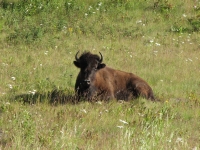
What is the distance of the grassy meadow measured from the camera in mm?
8109

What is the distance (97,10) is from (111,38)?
274 cm

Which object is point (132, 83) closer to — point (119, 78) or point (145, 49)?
point (119, 78)

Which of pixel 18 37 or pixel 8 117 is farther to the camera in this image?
pixel 18 37

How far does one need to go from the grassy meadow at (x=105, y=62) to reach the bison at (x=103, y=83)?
0.38 m

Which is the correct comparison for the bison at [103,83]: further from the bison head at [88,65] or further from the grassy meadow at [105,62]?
the grassy meadow at [105,62]

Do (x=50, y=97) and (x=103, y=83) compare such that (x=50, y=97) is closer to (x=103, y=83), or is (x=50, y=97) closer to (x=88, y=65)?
(x=88, y=65)

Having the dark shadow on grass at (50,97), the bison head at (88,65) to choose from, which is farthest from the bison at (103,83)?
the dark shadow on grass at (50,97)

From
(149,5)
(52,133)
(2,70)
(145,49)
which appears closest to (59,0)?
(149,5)

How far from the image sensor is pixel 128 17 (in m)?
21.9

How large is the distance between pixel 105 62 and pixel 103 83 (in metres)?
3.53

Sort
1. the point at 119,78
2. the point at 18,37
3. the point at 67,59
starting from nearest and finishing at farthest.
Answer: the point at 119,78
the point at 67,59
the point at 18,37

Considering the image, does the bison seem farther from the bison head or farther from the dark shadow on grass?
the dark shadow on grass

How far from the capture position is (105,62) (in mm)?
16641

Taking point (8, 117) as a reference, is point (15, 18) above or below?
above
